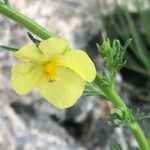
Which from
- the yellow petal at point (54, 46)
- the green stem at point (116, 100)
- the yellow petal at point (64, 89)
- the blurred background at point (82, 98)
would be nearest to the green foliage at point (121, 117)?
the green stem at point (116, 100)

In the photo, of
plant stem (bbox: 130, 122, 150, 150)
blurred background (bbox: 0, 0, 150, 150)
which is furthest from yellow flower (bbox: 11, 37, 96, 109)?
blurred background (bbox: 0, 0, 150, 150)

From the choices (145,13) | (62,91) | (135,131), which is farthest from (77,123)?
(62,91)

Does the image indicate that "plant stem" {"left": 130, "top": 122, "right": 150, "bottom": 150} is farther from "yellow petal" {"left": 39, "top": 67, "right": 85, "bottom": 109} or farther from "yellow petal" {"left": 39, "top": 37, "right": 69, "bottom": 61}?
"yellow petal" {"left": 39, "top": 37, "right": 69, "bottom": 61}

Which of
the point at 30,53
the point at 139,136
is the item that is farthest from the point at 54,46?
the point at 139,136

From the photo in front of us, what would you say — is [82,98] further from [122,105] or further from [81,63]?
[81,63]

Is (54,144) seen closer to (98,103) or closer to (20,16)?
(98,103)

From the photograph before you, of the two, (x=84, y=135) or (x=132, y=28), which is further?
(x=132, y=28)

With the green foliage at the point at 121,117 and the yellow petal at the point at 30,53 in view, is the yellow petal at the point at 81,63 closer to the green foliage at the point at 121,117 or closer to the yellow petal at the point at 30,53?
the yellow petal at the point at 30,53
